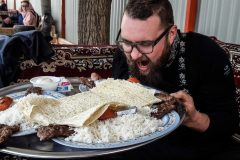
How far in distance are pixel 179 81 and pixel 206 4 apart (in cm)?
282

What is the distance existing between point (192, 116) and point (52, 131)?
2.58ft

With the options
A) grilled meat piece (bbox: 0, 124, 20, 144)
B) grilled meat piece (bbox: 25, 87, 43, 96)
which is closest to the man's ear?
grilled meat piece (bbox: 25, 87, 43, 96)

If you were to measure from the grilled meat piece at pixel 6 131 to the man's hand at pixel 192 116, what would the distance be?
0.80 meters

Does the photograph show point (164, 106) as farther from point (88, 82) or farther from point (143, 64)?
point (88, 82)

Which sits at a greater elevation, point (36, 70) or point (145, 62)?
point (145, 62)

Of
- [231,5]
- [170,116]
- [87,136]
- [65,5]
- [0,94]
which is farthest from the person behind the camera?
[65,5]

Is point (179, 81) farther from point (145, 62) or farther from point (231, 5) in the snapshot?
point (231, 5)

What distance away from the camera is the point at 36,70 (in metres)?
3.21

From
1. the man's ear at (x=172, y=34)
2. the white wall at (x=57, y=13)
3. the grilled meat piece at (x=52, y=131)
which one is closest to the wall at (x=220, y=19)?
the man's ear at (x=172, y=34)

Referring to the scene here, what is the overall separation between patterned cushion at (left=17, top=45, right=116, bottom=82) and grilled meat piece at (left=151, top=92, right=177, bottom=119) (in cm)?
168

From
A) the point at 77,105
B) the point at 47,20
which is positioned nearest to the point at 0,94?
the point at 77,105

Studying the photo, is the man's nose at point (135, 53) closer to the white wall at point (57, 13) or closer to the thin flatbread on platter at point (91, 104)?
the thin flatbread on platter at point (91, 104)

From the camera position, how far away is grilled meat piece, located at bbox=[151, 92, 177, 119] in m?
1.60

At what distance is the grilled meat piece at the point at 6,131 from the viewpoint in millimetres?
1299
